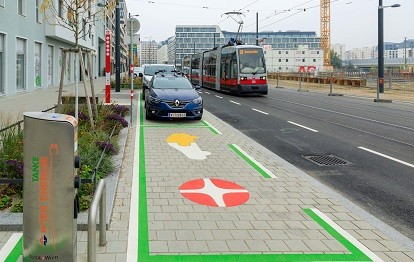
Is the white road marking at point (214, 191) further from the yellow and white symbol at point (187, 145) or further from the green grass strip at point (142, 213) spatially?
the yellow and white symbol at point (187, 145)

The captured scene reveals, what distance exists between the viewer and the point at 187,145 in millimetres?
10820

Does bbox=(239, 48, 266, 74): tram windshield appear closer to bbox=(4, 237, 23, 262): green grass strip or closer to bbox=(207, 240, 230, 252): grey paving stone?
bbox=(207, 240, 230, 252): grey paving stone

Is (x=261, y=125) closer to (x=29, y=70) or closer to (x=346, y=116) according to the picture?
(x=346, y=116)

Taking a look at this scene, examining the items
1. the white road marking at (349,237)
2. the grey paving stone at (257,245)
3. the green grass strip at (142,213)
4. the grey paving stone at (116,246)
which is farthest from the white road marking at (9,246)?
the white road marking at (349,237)

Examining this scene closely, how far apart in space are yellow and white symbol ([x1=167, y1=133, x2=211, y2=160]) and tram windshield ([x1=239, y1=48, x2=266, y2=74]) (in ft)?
52.0

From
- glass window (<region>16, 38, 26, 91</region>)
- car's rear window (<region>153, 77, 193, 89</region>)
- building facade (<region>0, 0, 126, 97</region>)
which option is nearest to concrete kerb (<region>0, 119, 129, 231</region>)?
car's rear window (<region>153, 77, 193, 89</region>)

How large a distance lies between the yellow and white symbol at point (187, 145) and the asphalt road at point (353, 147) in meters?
1.69

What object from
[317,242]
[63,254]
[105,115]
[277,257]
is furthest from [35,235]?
[105,115]

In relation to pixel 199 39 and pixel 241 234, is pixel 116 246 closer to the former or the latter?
pixel 241 234

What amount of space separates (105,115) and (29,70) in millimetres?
16895

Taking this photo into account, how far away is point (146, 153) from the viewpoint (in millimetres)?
9758

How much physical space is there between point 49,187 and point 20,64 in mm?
23967

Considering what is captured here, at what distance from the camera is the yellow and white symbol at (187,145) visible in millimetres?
9659

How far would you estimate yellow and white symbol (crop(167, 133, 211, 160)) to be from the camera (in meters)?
9.66
